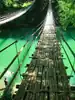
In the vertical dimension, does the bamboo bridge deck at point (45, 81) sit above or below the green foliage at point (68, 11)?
above

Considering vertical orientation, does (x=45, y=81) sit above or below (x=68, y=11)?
above

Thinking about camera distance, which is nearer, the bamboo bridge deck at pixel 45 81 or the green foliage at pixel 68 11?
the bamboo bridge deck at pixel 45 81

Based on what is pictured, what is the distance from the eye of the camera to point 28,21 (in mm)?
24328

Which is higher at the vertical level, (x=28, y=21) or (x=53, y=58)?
(x=53, y=58)

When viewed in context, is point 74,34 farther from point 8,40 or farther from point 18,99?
point 18,99

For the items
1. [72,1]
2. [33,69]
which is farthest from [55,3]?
[33,69]

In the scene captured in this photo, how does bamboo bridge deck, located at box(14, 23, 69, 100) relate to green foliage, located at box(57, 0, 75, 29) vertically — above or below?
above

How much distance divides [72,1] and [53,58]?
44.4 feet

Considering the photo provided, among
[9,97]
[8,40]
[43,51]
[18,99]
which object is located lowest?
[8,40]

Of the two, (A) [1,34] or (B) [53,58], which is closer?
(B) [53,58]

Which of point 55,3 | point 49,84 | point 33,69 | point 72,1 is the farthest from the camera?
point 55,3

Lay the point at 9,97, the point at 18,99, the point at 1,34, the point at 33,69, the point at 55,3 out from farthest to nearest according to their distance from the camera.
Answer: the point at 55,3
the point at 1,34
the point at 9,97
the point at 33,69
the point at 18,99

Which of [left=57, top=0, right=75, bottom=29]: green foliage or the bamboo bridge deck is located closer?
the bamboo bridge deck

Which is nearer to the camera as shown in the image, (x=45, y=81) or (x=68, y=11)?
(x=45, y=81)
